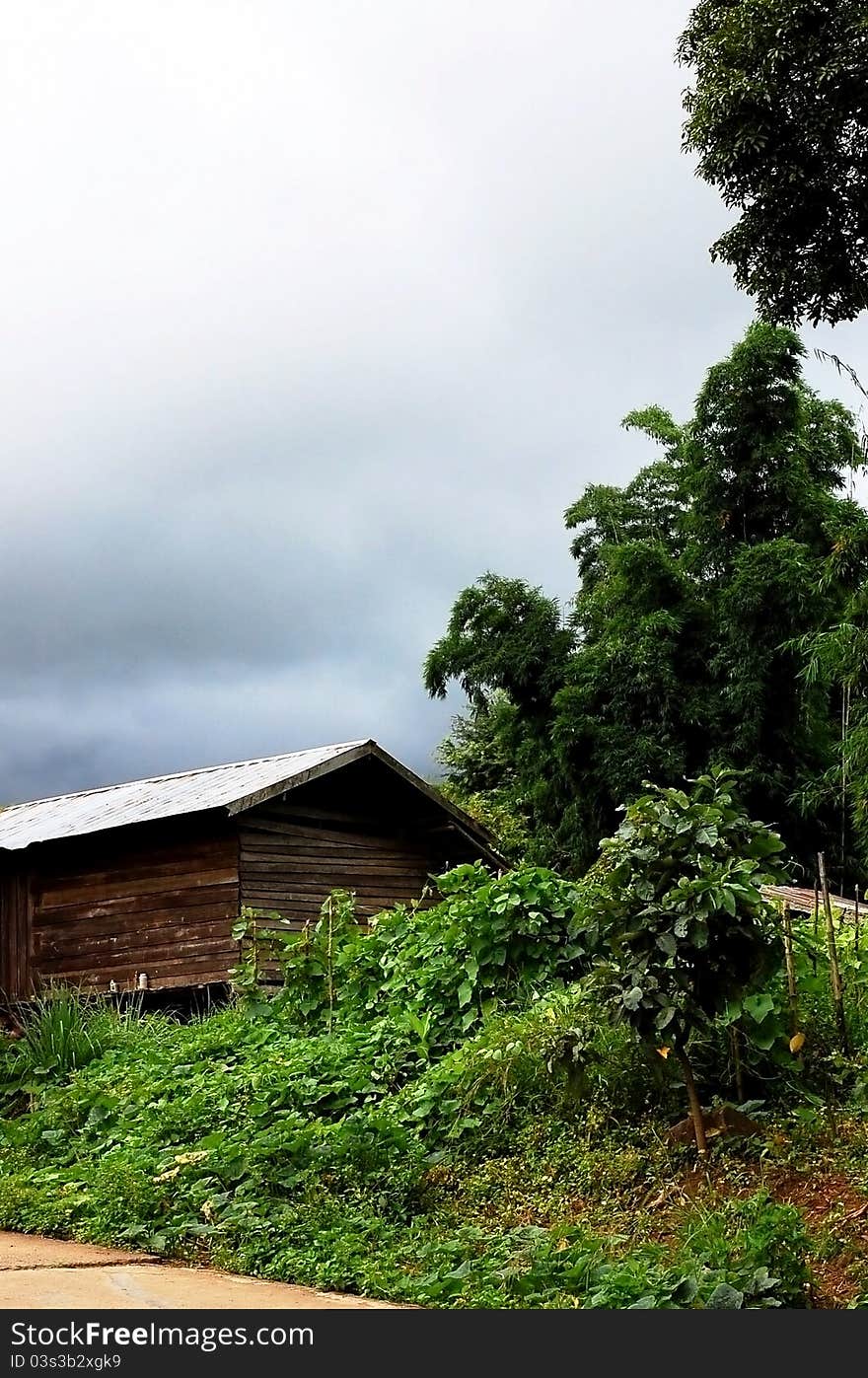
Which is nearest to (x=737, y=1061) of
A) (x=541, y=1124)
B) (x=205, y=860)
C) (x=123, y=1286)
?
(x=541, y=1124)

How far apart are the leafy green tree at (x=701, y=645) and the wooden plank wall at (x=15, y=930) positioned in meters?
7.27

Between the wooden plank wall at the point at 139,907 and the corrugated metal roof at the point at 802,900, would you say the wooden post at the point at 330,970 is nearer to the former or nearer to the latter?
the corrugated metal roof at the point at 802,900

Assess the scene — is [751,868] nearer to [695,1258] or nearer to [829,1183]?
[829,1183]

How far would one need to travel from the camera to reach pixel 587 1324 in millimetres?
4809

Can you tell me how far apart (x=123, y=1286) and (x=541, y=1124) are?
9.38ft

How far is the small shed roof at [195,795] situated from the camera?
16.5 metres

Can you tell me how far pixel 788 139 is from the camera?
10.3 metres

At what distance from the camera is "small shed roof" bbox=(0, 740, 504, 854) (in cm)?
1652

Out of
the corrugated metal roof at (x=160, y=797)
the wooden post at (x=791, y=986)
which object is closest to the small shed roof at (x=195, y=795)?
the corrugated metal roof at (x=160, y=797)

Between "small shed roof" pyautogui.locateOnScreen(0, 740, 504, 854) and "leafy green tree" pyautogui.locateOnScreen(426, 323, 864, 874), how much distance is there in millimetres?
2952

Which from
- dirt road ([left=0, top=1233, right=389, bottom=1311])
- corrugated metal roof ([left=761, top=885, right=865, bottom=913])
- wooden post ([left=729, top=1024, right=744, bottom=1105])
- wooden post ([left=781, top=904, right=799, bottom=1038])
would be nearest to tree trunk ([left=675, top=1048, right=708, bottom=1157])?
wooden post ([left=729, top=1024, right=744, bottom=1105])

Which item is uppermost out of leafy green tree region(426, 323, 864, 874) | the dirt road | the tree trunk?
leafy green tree region(426, 323, 864, 874)

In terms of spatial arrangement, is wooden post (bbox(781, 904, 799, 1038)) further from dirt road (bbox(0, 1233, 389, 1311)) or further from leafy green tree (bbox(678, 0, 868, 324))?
leafy green tree (bbox(678, 0, 868, 324))

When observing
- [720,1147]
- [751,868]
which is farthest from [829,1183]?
[751,868]
